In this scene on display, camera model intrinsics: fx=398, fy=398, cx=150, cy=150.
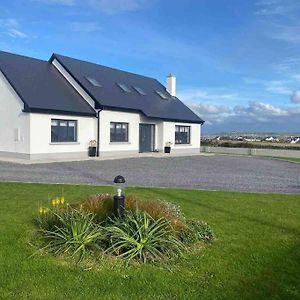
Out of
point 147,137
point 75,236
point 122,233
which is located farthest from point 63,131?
point 122,233

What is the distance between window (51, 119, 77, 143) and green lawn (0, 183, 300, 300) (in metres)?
16.0

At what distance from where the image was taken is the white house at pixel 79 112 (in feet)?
75.7

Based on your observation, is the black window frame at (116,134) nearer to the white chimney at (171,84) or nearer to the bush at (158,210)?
the white chimney at (171,84)

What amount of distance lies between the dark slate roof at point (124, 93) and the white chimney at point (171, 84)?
543mm

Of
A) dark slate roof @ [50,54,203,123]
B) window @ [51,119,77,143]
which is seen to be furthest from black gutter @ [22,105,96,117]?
dark slate roof @ [50,54,203,123]

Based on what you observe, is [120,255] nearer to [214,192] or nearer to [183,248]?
[183,248]

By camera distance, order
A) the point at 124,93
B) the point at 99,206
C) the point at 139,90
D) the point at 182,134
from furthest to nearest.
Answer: the point at 182,134 → the point at 139,90 → the point at 124,93 → the point at 99,206

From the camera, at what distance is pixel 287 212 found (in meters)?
9.38

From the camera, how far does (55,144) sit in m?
23.9

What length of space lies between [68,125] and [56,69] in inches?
231

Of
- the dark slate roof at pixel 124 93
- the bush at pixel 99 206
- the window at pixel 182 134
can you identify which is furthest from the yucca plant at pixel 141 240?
the window at pixel 182 134

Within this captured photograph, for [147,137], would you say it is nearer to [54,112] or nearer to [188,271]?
[54,112]

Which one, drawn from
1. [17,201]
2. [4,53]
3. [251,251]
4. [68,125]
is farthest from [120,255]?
[4,53]

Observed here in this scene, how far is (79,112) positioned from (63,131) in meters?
1.59
